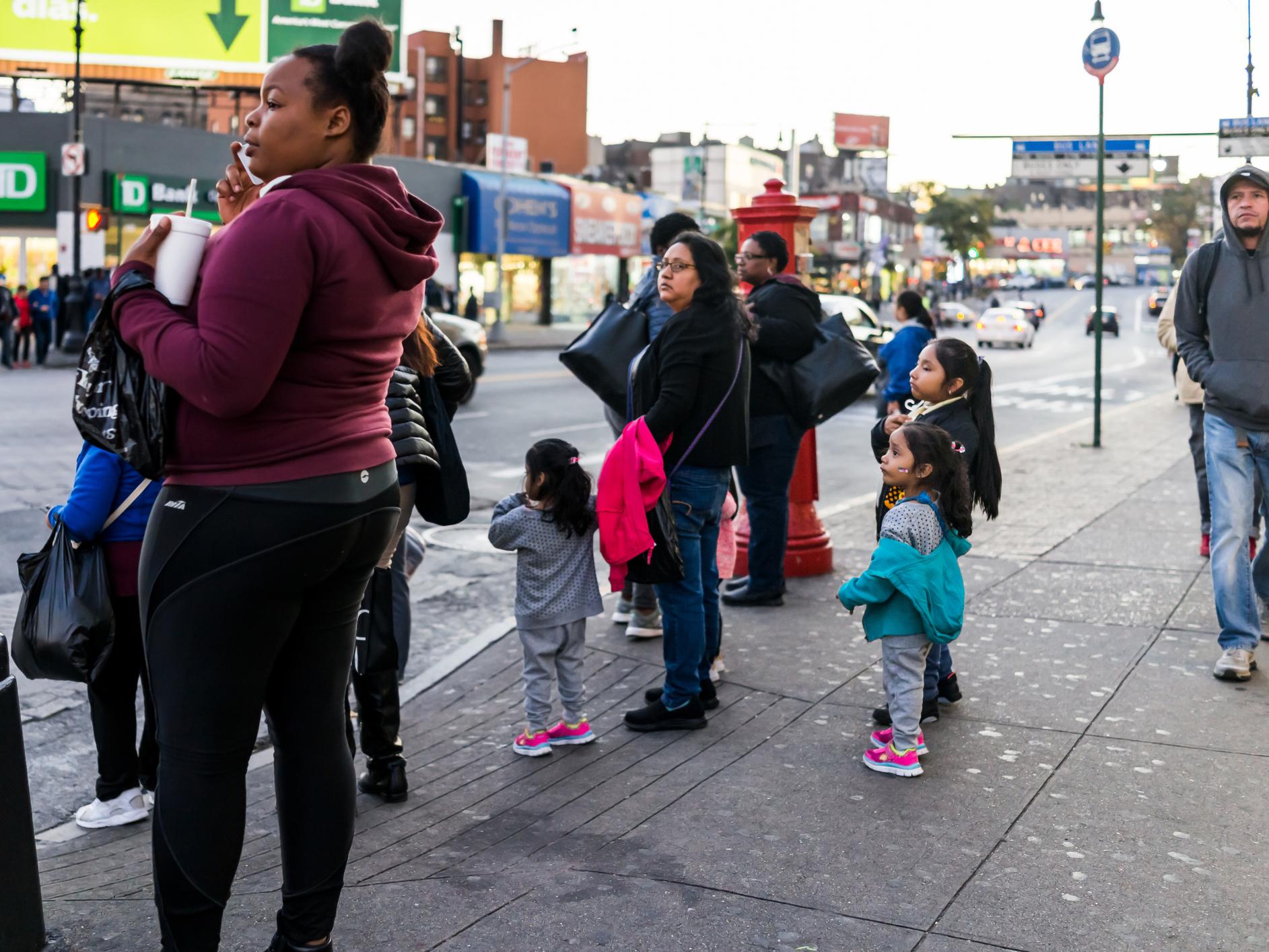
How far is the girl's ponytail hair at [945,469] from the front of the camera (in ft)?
15.2

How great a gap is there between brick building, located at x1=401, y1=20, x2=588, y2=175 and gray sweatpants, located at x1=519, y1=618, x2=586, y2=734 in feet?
210

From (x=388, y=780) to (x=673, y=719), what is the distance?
3.72ft

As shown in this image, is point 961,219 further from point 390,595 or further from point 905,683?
point 390,595

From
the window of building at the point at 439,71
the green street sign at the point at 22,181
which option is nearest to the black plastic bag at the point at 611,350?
the green street sign at the point at 22,181

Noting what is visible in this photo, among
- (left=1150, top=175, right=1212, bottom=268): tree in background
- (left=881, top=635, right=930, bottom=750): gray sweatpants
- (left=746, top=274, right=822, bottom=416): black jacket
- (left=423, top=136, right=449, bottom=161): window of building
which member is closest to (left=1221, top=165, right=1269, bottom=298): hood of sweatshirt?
(left=746, top=274, right=822, bottom=416): black jacket

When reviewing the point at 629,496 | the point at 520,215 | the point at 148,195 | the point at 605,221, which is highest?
the point at 605,221

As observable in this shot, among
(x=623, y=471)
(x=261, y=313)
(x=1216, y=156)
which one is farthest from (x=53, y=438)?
(x=1216, y=156)

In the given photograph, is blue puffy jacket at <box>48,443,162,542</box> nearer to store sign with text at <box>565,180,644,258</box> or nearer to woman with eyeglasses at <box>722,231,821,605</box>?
woman with eyeglasses at <box>722,231,821,605</box>

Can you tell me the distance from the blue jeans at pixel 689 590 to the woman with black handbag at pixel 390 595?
100cm

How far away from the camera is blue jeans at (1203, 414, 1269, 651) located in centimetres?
562

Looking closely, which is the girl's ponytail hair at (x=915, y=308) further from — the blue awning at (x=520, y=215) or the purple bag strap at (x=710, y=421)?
the blue awning at (x=520, y=215)

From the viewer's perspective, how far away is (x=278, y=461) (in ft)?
8.46

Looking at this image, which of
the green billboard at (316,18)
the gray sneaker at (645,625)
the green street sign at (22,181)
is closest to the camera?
the gray sneaker at (645,625)

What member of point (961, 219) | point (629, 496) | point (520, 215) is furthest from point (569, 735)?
point (961, 219)
